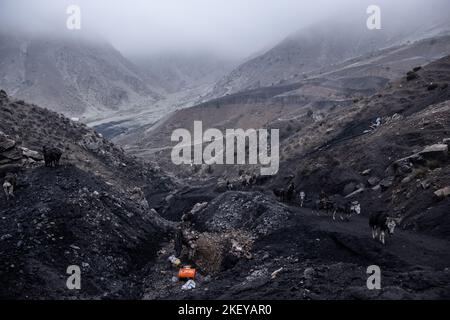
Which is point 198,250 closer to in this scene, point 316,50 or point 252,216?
point 252,216

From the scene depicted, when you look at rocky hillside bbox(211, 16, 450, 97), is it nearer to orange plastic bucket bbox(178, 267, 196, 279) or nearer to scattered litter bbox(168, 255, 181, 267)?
scattered litter bbox(168, 255, 181, 267)

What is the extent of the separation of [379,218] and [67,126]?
3981 cm

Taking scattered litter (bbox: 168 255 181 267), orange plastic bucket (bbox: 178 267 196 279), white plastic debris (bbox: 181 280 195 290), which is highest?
scattered litter (bbox: 168 255 181 267)

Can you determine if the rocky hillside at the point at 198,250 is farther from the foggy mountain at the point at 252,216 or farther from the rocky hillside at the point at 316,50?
the rocky hillside at the point at 316,50

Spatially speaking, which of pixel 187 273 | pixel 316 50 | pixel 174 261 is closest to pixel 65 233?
pixel 174 261

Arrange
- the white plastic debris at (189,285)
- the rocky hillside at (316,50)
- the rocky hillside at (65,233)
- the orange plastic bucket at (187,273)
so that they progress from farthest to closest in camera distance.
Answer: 1. the rocky hillside at (316,50)
2. the orange plastic bucket at (187,273)
3. the white plastic debris at (189,285)
4. the rocky hillside at (65,233)

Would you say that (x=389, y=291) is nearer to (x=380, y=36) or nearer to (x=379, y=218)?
(x=379, y=218)

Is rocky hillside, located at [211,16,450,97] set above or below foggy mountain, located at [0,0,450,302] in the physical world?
above

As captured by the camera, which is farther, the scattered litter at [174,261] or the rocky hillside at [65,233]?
the scattered litter at [174,261]

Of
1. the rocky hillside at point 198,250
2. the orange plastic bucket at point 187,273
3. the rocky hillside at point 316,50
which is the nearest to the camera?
the rocky hillside at point 198,250

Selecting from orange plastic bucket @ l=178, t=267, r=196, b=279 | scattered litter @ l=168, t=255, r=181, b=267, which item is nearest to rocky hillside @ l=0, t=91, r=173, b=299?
scattered litter @ l=168, t=255, r=181, b=267

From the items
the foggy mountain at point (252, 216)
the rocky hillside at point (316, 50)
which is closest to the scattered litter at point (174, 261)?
the foggy mountain at point (252, 216)

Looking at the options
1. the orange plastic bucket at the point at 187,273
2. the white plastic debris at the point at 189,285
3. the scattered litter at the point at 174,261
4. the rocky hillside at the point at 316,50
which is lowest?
the white plastic debris at the point at 189,285

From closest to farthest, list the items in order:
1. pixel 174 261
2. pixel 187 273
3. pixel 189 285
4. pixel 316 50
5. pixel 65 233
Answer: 1. pixel 189 285
2. pixel 187 273
3. pixel 65 233
4. pixel 174 261
5. pixel 316 50
